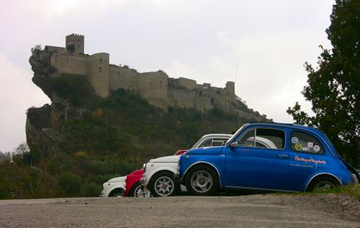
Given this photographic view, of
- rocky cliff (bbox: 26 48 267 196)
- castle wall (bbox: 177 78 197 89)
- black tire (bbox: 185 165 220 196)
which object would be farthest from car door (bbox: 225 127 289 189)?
castle wall (bbox: 177 78 197 89)

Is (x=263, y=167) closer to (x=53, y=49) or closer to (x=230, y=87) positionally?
(x=53, y=49)

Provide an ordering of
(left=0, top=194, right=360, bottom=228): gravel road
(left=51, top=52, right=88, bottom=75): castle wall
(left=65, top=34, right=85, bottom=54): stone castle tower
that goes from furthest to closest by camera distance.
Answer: (left=65, top=34, right=85, bottom=54): stone castle tower → (left=51, top=52, right=88, bottom=75): castle wall → (left=0, top=194, right=360, bottom=228): gravel road

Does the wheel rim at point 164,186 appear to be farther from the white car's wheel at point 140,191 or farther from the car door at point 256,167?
the car door at point 256,167

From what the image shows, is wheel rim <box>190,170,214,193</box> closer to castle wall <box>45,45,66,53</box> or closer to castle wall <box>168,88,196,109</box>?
castle wall <box>45,45,66,53</box>

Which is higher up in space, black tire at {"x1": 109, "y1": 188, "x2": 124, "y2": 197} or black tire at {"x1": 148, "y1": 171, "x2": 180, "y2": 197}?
black tire at {"x1": 148, "y1": 171, "x2": 180, "y2": 197}

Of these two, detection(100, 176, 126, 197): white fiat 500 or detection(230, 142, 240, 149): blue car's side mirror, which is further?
detection(100, 176, 126, 197): white fiat 500

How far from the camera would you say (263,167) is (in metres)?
12.2

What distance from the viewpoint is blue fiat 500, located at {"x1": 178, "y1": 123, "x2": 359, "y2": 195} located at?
40.1 ft

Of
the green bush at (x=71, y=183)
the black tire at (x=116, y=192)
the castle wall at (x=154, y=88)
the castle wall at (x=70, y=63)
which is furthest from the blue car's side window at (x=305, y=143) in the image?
the castle wall at (x=154, y=88)

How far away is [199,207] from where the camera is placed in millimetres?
9336

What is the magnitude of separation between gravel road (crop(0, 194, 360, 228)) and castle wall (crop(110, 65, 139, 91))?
84.0 metres

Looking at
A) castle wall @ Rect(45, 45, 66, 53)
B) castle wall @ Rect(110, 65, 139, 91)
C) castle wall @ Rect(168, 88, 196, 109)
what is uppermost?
castle wall @ Rect(45, 45, 66, 53)

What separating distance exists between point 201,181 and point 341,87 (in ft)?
34.5

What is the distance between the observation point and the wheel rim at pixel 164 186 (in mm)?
13000
